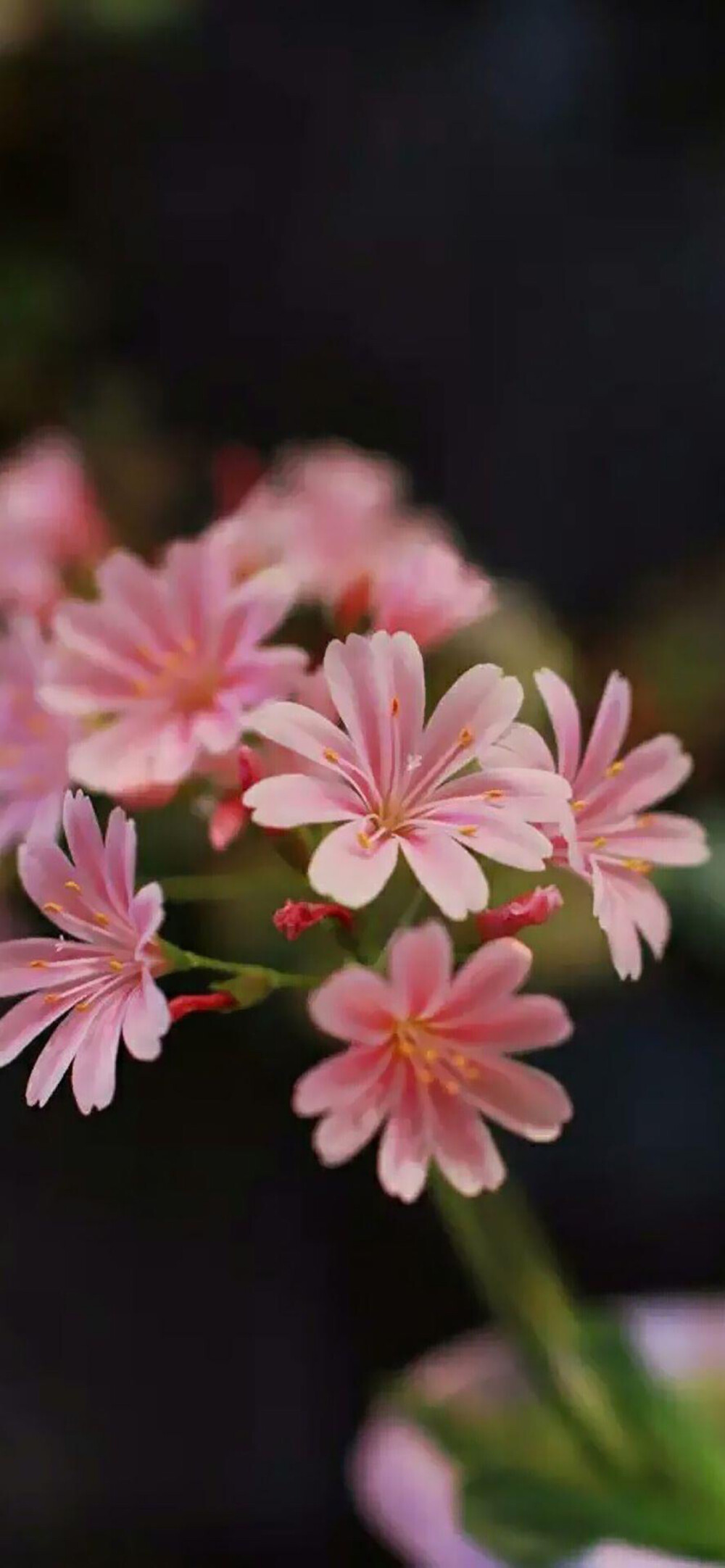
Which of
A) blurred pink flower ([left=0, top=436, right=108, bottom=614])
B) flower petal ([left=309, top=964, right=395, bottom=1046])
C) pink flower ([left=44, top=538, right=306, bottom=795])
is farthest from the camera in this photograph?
blurred pink flower ([left=0, top=436, right=108, bottom=614])

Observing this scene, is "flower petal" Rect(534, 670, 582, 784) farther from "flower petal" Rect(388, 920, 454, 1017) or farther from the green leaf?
the green leaf

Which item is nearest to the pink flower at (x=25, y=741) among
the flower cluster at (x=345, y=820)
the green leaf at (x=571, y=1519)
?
the flower cluster at (x=345, y=820)

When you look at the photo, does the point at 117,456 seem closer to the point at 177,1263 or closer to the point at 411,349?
the point at 411,349

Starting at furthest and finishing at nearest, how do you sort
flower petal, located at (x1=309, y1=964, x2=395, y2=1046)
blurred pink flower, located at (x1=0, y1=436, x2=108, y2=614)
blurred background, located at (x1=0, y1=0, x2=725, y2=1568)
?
blurred background, located at (x1=0, y1=0, x2=725, y2=1568)
blurred pink flower, located at (x1=0, y1=436, x2=108, y2=614)
flower petal, located at (x1=309, y1=964, x2=395, y2=1046)

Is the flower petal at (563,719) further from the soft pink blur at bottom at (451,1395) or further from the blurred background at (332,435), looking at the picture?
the blurred background at (332,435)

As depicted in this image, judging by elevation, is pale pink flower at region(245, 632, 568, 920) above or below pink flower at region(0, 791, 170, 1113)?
above

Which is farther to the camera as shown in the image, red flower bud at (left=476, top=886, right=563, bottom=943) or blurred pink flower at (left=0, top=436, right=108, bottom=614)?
blurred pink flower at (left=0, top=436, right=108, bottom=614)

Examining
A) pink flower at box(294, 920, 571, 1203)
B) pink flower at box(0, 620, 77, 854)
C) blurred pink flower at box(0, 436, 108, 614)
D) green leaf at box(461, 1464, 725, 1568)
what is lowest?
green leaf at box(461, 1464, 725, 1568)

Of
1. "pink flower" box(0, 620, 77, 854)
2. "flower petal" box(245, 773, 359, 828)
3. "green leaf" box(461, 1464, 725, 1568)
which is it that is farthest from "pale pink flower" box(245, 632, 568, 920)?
"green leaf" box(461, 1464, 725, 1568)
